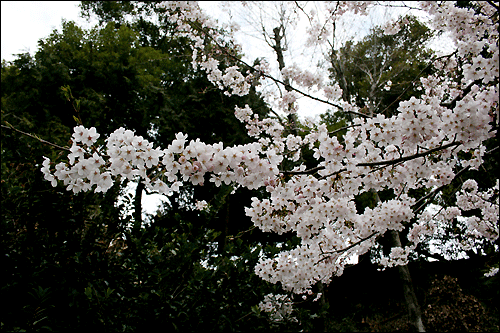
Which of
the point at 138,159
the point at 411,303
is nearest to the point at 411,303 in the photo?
the point at 411,303

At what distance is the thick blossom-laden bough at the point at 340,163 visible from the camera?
1599 millimetres

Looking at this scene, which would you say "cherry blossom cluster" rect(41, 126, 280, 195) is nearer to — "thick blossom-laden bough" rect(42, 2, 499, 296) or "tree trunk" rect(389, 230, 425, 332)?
"thick blossom-laden bough" rect(42, 2, 499, 296)

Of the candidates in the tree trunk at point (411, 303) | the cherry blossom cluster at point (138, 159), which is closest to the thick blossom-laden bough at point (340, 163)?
the cherry blossom cluster at point (138, 159)

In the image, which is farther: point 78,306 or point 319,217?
point 319,217

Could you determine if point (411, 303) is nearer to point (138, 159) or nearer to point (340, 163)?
point (340, 163)

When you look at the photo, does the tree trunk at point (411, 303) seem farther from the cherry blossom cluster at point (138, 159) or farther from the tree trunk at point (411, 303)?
the cherry blossom cluster at point (138, 159)

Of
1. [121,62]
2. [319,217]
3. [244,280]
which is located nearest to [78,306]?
[244,280]

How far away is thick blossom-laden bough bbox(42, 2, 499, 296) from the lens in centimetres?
160

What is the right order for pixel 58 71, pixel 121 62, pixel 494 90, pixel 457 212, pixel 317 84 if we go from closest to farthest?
pixel 494 90 < pixel 457 212 < pixel 317 84 < pixel 58 71 < pixel 121 62

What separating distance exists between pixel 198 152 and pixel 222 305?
1.63 m

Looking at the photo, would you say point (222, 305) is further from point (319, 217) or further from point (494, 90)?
point (494, 90)

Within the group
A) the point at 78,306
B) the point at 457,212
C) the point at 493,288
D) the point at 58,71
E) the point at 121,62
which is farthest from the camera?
the point at 121,62

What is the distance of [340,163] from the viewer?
1916 millimetres

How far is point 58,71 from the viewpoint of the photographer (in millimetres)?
10891
